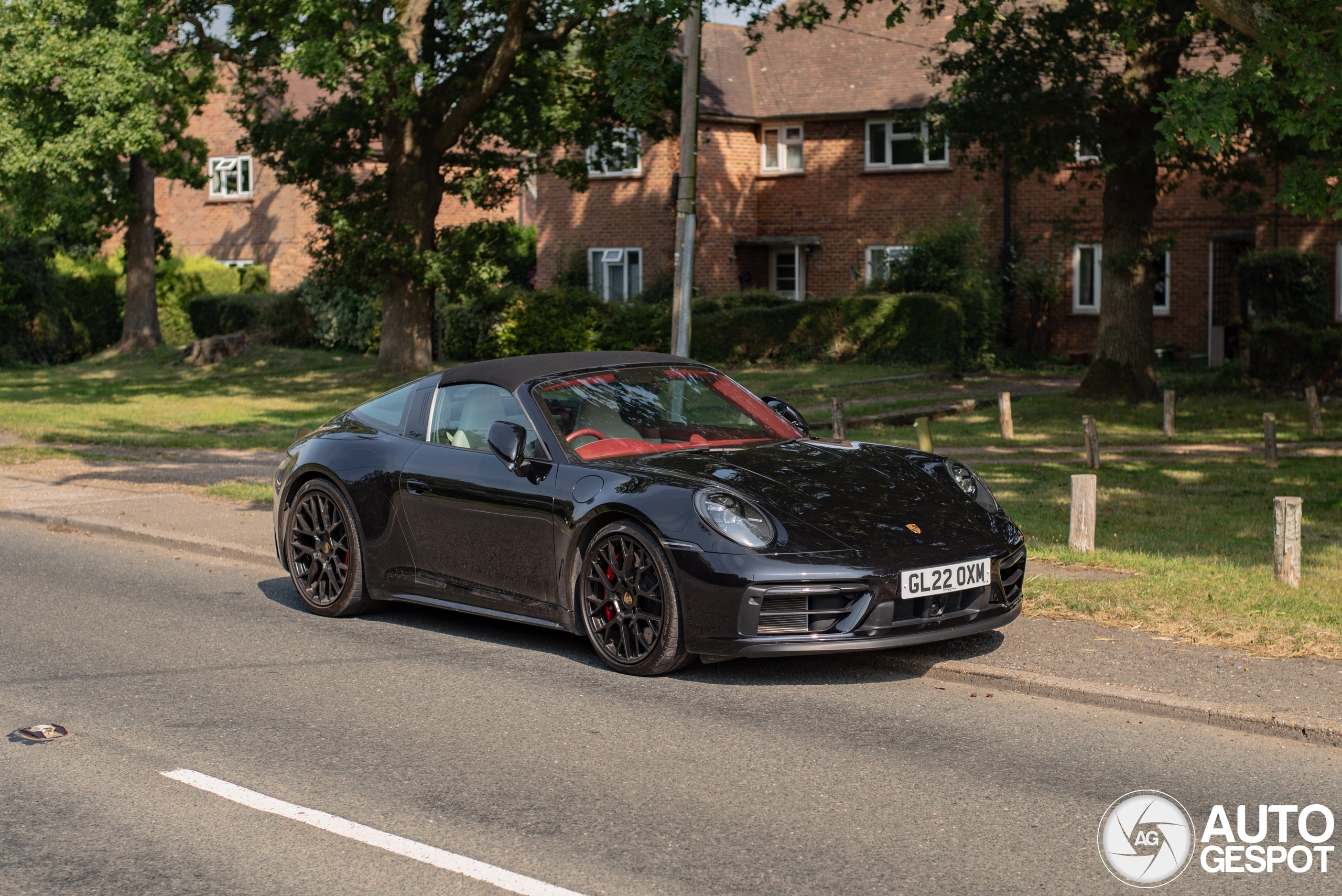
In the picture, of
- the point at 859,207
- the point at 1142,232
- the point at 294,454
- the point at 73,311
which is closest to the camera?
the point at 294,454

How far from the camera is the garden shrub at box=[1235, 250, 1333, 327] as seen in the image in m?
28.7

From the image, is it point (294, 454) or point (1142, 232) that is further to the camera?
point (1142, 232)

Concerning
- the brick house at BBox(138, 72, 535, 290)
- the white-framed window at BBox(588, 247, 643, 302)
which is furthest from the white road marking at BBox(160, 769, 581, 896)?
the brick house at BBox(138, 72, 535, 290)

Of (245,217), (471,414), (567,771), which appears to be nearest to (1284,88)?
(471,414)

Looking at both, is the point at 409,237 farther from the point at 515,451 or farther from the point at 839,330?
the point at 515,451

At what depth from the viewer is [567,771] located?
5.27 meters

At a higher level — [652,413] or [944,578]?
[652,413]

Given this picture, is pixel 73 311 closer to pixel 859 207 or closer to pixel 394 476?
pixel 859 207

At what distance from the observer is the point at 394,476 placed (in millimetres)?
7805

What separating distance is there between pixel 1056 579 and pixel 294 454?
4623mm

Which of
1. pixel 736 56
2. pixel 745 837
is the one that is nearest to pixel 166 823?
pixel 745 837

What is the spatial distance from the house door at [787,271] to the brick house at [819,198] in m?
0.04

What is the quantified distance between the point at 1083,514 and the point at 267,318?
110 ft

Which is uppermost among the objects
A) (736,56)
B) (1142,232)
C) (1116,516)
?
(736,56)
